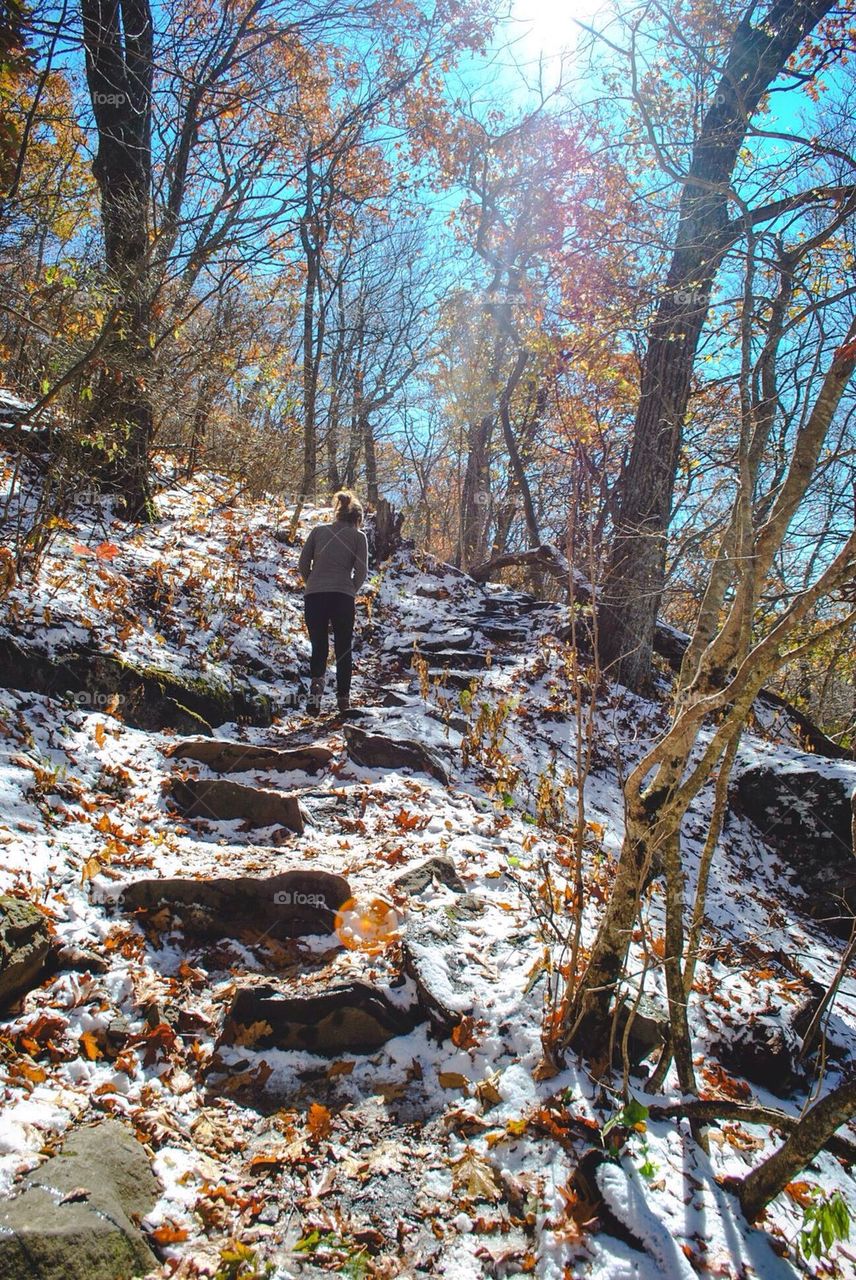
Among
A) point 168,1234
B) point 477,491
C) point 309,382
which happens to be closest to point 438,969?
point 168,1234

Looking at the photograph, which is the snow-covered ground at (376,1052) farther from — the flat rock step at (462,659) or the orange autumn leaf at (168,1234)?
the flat rock step at (462,659)

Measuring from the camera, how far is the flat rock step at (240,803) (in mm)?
4289

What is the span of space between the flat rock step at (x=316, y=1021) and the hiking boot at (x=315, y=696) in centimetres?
374

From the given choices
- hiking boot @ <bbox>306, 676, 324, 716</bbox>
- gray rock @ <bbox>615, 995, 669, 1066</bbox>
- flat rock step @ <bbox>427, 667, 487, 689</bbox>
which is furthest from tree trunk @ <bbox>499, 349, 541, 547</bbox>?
gray rock @ <bbox>615, 995, 669, 1066</bbox>

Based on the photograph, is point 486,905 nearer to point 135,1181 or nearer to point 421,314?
point 135,1181

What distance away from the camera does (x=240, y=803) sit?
4344mm

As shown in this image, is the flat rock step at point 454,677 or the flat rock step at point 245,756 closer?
the flat rock step at point 245,756

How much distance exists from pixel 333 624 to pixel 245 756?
177 cm

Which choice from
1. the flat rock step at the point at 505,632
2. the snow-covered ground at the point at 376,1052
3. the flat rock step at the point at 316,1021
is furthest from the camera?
the flat rock step at the point at 505,632

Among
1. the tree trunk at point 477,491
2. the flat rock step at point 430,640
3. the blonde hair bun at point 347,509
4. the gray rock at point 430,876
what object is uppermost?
the tree trunk at point 477,491

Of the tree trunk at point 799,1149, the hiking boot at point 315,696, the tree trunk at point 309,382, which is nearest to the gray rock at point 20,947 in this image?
the tree trunk at point 799,1149

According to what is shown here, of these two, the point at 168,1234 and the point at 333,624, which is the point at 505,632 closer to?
the point at 333,624

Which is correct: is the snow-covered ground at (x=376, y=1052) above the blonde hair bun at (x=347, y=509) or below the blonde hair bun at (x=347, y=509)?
below

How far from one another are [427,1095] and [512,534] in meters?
23.1
